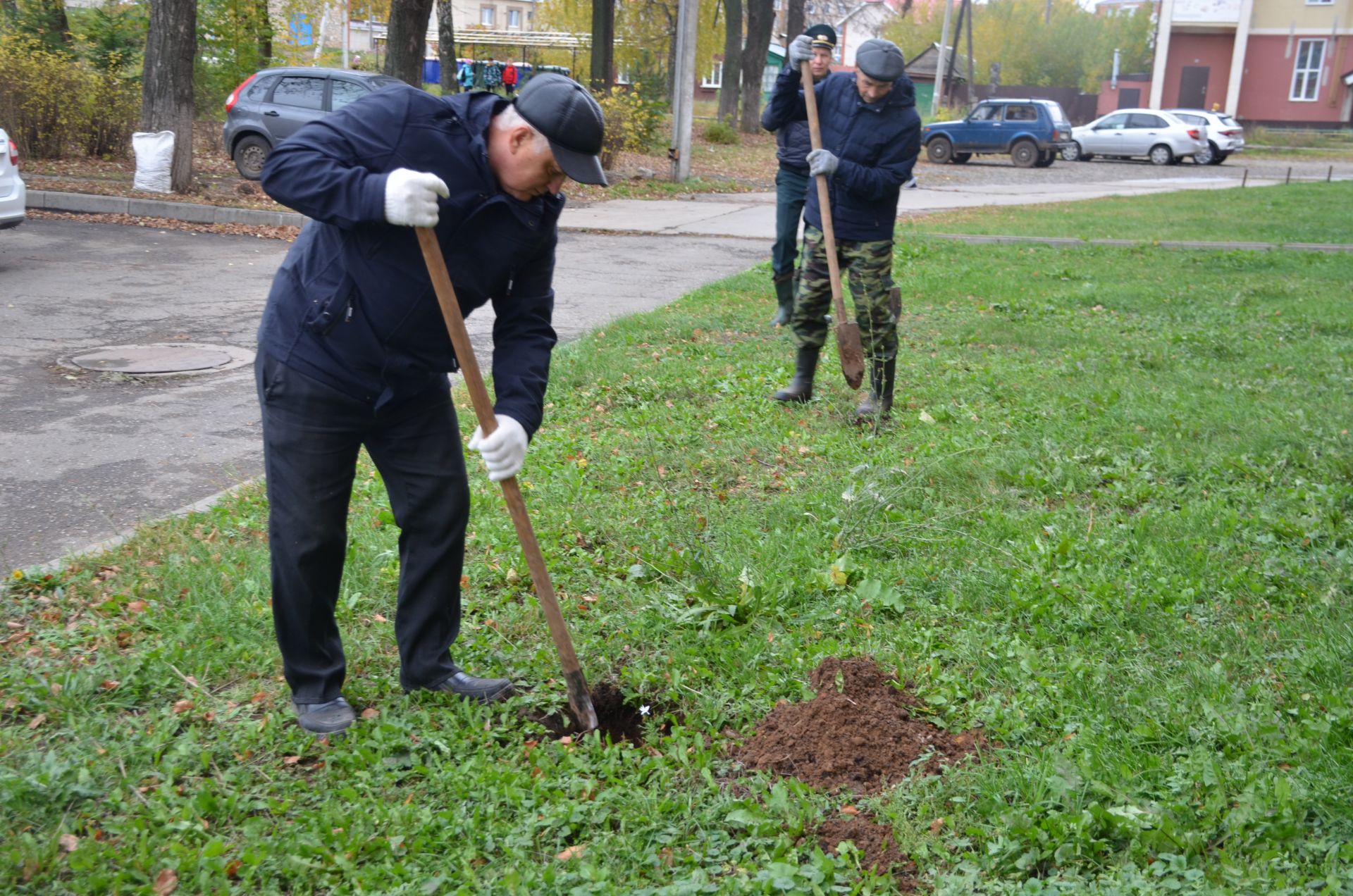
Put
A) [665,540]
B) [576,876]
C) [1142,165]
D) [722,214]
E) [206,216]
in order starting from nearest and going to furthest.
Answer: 1. [576,876]
2. [665,540]
3. [206,216]
4. [722,214]
5. [1142,165]

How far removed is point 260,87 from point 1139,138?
26889 millimetres

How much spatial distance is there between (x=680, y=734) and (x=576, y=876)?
0.70 metres

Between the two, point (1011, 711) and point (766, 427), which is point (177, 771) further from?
point (766, 427)

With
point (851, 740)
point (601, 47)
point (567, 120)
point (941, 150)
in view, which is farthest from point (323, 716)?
point (941, 150)

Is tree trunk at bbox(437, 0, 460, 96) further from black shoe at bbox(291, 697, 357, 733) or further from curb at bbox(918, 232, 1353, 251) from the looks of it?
black shoe at bbox(291, 697, 357, 733)

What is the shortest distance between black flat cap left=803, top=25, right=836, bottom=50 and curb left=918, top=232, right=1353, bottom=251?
8.52 m

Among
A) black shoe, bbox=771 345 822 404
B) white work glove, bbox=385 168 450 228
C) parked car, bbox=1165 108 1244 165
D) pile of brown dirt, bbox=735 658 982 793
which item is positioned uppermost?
parked car, bbox=1165 108 1244 165

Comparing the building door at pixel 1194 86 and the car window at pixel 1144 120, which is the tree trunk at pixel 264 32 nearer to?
the car window at pixel 1144 120

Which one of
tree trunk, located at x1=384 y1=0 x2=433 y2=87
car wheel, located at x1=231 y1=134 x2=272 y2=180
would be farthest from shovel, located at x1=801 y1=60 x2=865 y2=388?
car wheel, located at x1=231 y1=134 x2=272 y2=180

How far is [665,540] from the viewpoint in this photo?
4684 millimetres

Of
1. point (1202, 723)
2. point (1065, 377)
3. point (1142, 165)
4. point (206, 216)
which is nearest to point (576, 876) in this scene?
point (1202, 723)

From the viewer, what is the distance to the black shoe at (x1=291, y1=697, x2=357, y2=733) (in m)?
3.33

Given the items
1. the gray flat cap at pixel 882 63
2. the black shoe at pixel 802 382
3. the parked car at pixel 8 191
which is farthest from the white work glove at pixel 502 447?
the parked car at pixel 8 191

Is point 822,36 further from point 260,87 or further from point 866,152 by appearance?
point 260,87
